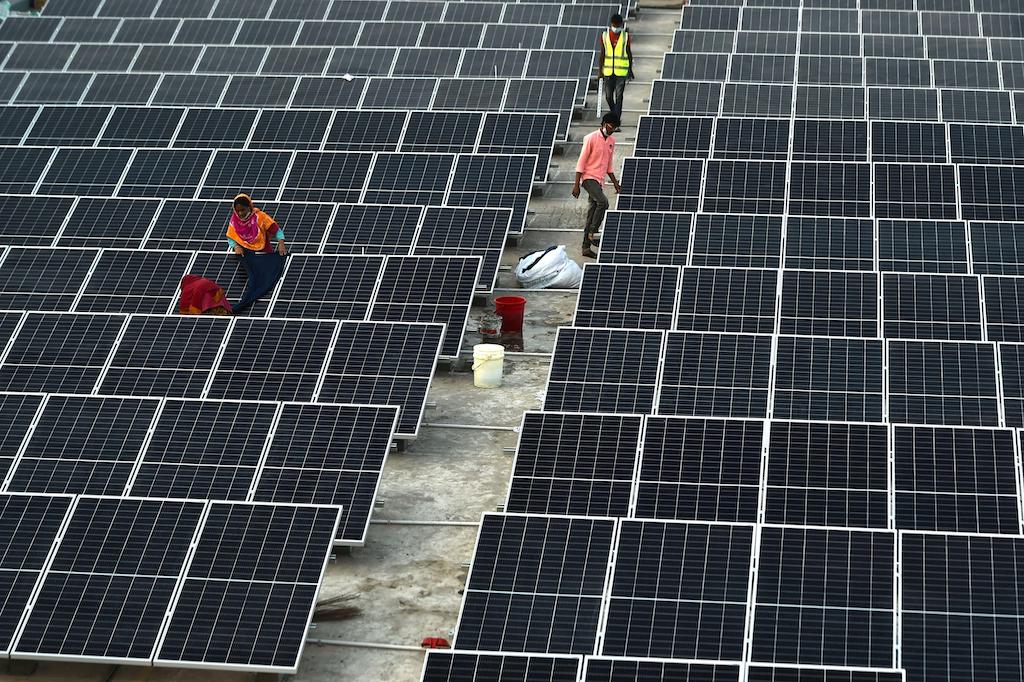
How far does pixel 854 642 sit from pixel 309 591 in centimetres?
405

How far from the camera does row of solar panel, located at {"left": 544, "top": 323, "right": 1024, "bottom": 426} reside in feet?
49.0

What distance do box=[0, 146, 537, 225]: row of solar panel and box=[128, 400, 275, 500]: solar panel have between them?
7639mm

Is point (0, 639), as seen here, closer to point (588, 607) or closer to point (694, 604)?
point (588, 607)

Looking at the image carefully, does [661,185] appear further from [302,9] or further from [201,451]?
[302,9]

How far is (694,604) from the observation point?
11.8 meters

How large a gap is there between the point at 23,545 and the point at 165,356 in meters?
3.99

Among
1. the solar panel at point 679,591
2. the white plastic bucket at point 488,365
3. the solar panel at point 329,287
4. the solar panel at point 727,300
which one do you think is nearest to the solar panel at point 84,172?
the solar panel at point 329,287

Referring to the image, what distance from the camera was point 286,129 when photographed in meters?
25.2

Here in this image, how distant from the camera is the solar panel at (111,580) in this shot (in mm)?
11875

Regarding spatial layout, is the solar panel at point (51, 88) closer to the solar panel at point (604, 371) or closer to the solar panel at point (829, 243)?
the solar panel at point (829, 243)

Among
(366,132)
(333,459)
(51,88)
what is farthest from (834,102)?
(333,459)

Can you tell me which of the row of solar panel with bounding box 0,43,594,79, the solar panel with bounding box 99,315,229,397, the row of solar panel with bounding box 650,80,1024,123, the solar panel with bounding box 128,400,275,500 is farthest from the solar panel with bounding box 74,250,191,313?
the row of solar panel with bounding box 0,43,594,79

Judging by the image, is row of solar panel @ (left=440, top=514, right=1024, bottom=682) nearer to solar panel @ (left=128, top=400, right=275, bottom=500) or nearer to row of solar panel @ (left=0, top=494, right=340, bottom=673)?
row of solar panel @ (left=0, top=494, right=340, bottom=673)

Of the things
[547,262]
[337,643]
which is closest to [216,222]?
[547,262]
